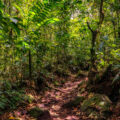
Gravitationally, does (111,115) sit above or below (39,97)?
above

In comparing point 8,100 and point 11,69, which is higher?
point 11,69

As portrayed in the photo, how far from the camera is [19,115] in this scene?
13.3ft

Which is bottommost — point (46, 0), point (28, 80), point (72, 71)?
point (72, 71)

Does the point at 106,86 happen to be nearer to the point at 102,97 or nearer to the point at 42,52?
the point at 102,97

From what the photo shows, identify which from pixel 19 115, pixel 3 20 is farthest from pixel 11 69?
pixel 3 20

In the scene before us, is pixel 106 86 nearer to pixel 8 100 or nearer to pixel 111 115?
pixel 111 115

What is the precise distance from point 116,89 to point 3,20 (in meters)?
4.57

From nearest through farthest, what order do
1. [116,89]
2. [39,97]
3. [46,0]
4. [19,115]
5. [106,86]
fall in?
[46,0]
[19,115]
[116,89]
[106,86]
[39,97]

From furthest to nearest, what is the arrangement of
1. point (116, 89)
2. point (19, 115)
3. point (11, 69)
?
point (11, 69) < point (116, 89) < point (19, 115)

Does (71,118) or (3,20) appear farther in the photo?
(71,118)

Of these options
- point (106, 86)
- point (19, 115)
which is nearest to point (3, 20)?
point (19, 115)

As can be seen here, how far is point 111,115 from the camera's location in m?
3.71

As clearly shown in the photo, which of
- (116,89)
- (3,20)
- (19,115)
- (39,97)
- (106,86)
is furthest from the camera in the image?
(39,97)

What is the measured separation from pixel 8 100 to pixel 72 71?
9712 millimetres
